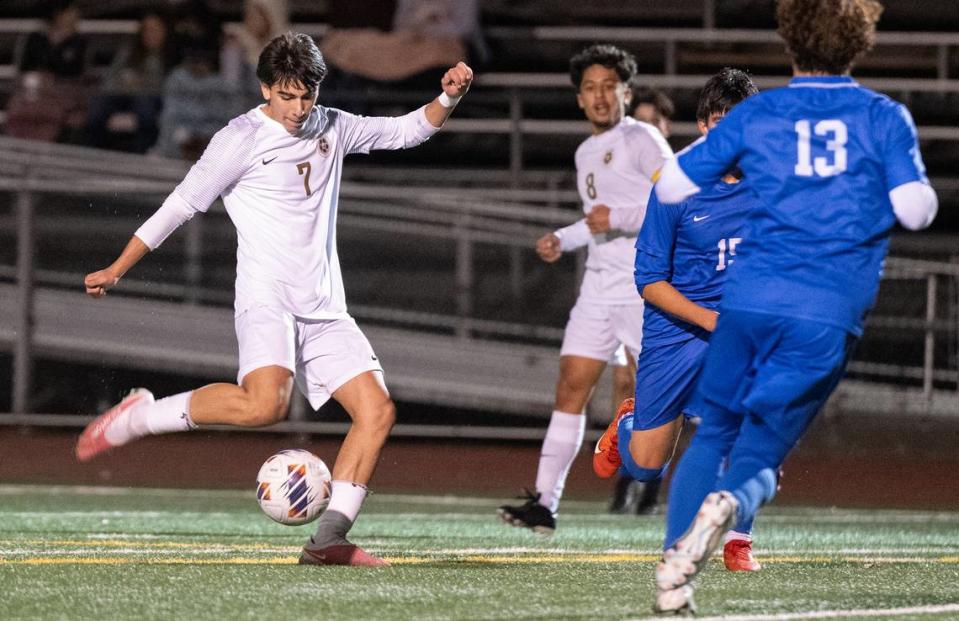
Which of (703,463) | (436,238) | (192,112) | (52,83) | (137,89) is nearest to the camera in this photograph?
(703,463)

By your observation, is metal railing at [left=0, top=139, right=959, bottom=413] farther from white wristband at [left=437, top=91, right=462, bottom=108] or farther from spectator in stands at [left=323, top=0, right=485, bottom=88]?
white wristband at [left=437, top=91, right=462, bottom=108]

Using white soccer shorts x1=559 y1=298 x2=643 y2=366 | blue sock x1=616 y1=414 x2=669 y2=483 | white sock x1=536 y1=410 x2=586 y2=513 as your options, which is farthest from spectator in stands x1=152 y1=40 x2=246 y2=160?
blue sock x1=616 y1=414 x2=669 y2=483

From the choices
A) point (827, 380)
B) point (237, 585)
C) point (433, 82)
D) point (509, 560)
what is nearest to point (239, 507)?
point (509, 560)

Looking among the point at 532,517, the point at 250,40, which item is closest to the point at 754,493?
the point at 532,517

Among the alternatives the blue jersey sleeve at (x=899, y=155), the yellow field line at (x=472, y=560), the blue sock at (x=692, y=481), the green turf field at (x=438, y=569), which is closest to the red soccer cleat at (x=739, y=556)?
the green turf field at (x=438, y=569)

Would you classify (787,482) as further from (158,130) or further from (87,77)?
(87,77)

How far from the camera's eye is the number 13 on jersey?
4539 mm

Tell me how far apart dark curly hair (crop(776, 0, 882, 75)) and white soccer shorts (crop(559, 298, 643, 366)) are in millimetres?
3489

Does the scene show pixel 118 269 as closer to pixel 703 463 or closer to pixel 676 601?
pixel 703 463

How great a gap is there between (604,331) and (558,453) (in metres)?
0.65

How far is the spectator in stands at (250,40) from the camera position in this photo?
1460cm

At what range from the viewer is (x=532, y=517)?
7.70m

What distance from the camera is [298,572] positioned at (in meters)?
5.65

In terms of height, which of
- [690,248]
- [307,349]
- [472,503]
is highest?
[690,248]
